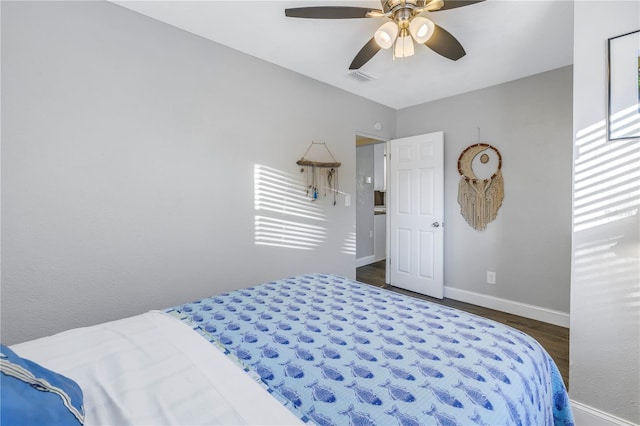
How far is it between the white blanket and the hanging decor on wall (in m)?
2.05

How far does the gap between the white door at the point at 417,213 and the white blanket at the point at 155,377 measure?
3.10 metres

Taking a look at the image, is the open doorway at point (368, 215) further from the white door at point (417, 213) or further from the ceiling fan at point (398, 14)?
the ceiling fan at point (398, 14)

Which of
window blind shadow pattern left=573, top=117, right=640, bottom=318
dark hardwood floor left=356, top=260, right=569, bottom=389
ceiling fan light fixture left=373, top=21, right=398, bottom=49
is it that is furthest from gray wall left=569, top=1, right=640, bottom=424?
ceiling fan light fixture left=373, top=21, right=398, bottom=49

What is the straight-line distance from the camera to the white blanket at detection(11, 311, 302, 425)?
0.76 m

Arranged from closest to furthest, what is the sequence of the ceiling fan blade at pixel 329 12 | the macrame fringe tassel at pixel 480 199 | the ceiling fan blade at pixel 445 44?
the ceiling fan blade at pixel 329 12 → the ceiling fan blade at pixel 445 44 → the macrame fringe tassel at pixel 480 199

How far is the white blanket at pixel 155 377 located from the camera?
30.0 inches

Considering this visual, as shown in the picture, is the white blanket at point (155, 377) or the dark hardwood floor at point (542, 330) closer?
the white blanket at point (155, 377)

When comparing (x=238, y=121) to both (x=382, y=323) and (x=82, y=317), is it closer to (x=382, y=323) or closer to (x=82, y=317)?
(x=82, y=317)

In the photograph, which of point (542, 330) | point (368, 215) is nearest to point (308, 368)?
point (542, 330)

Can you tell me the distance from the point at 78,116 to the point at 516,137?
12.2 ft

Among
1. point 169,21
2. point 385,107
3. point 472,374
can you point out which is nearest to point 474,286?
point 385,107

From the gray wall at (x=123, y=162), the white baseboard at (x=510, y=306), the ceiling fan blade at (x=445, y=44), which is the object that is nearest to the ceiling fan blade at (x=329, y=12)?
the ceiling fan blade at (x=445, y=44)

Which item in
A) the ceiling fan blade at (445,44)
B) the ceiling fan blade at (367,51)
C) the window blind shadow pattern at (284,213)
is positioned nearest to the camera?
the ceiling fan blade at (445,44)

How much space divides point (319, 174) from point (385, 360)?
2350 millimetres
